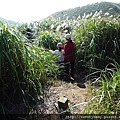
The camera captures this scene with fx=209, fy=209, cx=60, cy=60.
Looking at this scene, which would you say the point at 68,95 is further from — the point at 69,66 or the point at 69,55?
the point at 69,66

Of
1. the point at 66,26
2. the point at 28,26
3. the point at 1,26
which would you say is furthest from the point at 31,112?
the point at 28,26

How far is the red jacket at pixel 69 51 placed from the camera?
5219 mm

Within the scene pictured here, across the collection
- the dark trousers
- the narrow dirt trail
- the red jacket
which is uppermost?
the red jacket

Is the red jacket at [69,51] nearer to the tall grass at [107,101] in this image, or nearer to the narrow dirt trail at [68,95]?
the narrow dirt trail at [68,95]

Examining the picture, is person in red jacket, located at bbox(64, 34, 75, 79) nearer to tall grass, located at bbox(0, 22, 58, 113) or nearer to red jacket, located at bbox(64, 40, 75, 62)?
red jacket, located at bbox(64, 40, 75, 62)

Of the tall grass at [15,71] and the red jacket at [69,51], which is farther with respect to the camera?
the red jacket at [69,51]

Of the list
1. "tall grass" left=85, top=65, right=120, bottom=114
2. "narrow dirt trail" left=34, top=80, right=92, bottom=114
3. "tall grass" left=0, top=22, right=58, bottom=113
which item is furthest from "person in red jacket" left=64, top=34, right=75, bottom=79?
"tall grass" left=85, top=65, right=120, bottom=114

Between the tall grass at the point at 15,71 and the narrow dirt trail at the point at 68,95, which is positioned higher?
the tall grass at the point at 15,71

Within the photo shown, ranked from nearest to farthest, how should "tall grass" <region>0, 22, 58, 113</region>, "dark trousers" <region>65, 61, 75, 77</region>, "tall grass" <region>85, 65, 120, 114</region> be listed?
"tall grass" <region>85, 65, 120, 114</region> < "tall grass" <region>0, 22, 58, 113</region> < "dark trousers" <region>65, 61, 75, 77</region>

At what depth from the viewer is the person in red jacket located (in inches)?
205

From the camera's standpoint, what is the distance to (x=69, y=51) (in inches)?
208

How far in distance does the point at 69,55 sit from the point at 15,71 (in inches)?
86.8

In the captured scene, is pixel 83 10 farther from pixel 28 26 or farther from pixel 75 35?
pixel 75 35

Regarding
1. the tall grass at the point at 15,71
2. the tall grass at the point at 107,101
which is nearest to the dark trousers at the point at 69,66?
the tall grass at the point at 15,71
